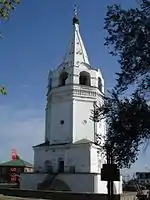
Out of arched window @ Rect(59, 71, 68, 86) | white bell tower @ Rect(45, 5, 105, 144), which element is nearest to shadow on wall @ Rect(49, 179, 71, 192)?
white bell tower @ Rect(45, 5, 105, 144)

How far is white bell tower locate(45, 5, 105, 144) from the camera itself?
51.8 meters

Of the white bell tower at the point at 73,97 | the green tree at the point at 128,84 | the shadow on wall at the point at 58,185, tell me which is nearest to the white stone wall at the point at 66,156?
the white bell tower at the point at 73,97

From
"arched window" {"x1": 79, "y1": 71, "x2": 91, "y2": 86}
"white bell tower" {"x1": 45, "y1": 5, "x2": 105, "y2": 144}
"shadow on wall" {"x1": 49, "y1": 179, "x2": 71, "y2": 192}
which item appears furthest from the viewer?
"arched window" {"x1": 79, "y1": 71, "x2": 91, "y2": 86}

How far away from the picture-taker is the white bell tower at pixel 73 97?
51812 mm

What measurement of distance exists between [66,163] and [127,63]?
36004 mm

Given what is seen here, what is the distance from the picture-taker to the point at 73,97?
53.1m

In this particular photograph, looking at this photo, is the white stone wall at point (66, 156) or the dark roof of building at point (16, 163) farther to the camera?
the dark roof of building at point (16, 163)

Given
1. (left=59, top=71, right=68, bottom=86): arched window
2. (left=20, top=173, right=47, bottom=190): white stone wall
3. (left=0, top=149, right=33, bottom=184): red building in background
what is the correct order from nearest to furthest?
(left=20, top=173, right=47, bottom=190): white stone wall, (left=59, top=71, right=68, bottom=86): arched window, (left=0, top=149, right=33, bottom=184): red building in background

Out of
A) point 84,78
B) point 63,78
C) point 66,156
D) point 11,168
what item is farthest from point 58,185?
point 11,168

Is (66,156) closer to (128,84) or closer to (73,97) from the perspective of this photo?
(73,97)

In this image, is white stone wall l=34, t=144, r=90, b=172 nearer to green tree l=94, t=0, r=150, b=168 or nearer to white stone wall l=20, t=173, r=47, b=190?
white stone wall l=20, t=173, r=47, b=190

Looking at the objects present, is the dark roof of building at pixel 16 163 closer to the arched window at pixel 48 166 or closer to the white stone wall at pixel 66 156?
the white stone wall at pixel 66 156

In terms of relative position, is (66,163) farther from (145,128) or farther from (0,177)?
(145,128)

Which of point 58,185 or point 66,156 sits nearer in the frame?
point 58,185
